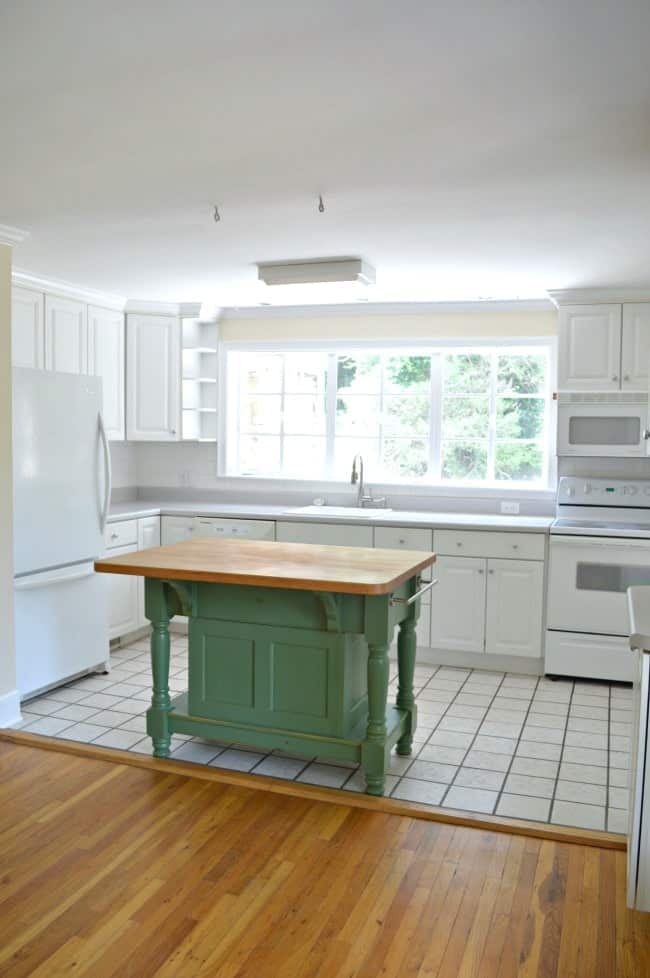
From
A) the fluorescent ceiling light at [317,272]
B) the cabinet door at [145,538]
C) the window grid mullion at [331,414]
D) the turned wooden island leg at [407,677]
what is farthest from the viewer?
the window grid mullion at [331,414]

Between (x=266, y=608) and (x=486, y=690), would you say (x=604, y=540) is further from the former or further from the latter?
(x=266, y=608)

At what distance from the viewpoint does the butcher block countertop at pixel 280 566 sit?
2917mm

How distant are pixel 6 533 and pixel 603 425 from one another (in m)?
3.33

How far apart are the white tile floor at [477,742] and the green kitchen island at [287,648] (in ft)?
0.53

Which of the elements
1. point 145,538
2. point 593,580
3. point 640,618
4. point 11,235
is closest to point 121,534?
point 145,538

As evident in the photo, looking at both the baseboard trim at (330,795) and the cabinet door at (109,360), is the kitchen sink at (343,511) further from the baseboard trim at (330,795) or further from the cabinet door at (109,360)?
the baseboard trim at (330,795)

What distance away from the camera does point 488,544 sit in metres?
4.64

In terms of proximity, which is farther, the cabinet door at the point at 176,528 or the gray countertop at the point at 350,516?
the cabinet door at the point at 176,528

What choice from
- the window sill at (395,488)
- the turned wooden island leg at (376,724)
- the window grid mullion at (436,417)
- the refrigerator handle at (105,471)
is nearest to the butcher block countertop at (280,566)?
the turned wooden island leg at (376,724)

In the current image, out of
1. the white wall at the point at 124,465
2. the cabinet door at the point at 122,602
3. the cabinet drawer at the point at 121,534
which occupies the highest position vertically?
the white wall at the point at 124,465

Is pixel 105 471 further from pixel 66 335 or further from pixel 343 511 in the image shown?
pixel 343 511

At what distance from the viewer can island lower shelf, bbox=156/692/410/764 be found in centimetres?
313

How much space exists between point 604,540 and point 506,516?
0.78 meters

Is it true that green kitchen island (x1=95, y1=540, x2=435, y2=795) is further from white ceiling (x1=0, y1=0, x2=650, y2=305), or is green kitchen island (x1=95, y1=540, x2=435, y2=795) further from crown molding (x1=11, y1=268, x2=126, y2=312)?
crown molding (x1=11, y1=268, x2=126, y2=312)
